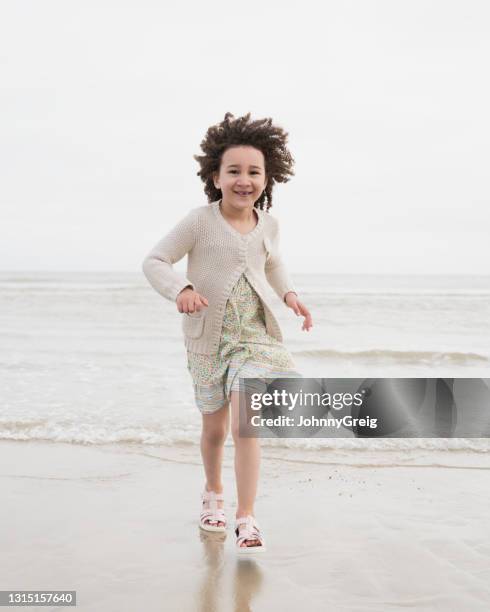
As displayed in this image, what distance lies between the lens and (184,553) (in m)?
2.71

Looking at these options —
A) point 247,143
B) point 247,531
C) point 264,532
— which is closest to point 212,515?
point 264,532

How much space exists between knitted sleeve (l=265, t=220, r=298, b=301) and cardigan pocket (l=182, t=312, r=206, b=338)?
1.44 ft

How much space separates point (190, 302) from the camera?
261 centimetres

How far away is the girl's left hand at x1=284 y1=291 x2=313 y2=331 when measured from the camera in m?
3.02

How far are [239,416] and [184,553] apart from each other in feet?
1.88

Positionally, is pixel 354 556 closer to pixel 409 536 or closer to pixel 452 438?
pixel 409 536

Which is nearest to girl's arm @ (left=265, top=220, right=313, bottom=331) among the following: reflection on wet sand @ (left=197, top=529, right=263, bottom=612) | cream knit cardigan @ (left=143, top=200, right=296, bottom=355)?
cream knit cardigan @ (left=143, top=200, right=296, bottom=355)

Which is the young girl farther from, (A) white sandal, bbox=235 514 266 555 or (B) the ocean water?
(B) the ocean water

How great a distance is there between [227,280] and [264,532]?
1075 millimetres

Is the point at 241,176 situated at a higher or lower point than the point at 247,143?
lower

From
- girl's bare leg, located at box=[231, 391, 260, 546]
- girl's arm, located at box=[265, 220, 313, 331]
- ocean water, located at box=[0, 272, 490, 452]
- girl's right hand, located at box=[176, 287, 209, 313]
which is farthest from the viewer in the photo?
ocean water, located at box=[0, 272, 490, 452]

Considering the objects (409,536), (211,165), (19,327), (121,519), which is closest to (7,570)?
(121,519)

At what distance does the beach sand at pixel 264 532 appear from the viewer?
2.36 meters

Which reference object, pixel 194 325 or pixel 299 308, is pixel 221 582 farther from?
pixel 299 308
